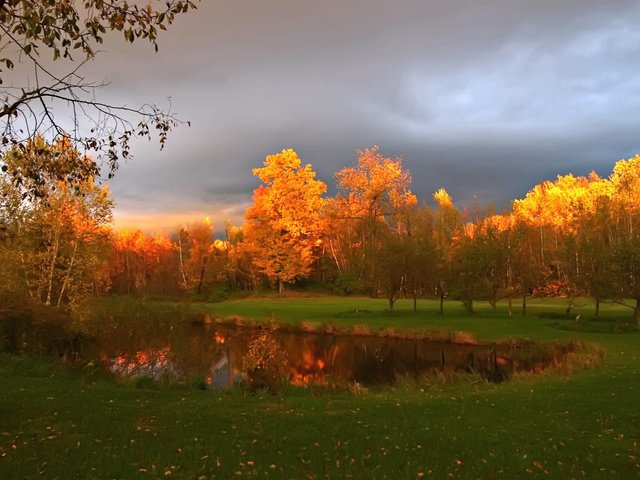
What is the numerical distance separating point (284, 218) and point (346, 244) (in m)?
12.9

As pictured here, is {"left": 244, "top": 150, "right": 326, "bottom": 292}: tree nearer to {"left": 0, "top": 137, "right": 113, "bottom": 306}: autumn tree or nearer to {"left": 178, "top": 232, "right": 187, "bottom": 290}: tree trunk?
{"left": 178, "top": 232, "right": 187, "bottom": 290}: tree trunk

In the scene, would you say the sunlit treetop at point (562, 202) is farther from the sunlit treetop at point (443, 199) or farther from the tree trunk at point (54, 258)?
the tree trunk at point (54, 258)

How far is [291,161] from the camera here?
61969mm

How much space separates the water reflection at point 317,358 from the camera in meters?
21.9

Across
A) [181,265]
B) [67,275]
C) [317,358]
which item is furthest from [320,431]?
[181,265]

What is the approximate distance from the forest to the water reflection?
646 centimetres

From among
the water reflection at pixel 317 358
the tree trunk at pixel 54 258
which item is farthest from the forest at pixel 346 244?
the water reflection at pixel 317 358

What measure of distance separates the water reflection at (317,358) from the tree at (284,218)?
79.8 ft

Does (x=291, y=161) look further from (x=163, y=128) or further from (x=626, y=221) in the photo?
(x=163, y=128)

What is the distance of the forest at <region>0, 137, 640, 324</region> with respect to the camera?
87.4ft

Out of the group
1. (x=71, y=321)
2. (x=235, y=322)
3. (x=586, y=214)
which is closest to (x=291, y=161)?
(x=235, y=322)

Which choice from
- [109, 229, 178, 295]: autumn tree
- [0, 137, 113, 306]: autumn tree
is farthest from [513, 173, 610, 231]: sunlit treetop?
[0, 137, 113, 306]: autumn tree

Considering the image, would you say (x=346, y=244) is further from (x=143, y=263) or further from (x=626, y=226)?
(x=143, y=263)

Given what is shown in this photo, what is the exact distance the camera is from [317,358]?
28688mm
